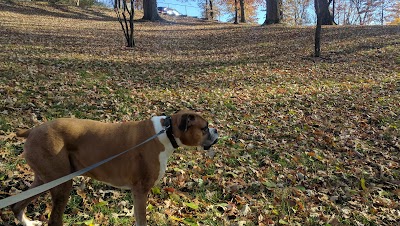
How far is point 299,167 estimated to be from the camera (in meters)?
6.31

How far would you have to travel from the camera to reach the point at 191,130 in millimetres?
3855

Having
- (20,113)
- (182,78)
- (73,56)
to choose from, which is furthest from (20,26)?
(20,113)

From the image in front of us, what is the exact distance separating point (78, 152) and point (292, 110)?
7.42 meters

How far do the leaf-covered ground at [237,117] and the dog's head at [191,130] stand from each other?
1194 millimetres

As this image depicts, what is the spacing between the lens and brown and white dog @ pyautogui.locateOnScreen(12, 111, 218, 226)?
3.31 meters

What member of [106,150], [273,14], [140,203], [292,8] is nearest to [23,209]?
[106,150]

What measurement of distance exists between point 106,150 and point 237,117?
18.5 ft

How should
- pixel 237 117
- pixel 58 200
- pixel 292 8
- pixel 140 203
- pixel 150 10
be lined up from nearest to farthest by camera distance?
pixel 58 200, pixel 140 203, pixel 237 117, pixel 150 10, pixel 292 8

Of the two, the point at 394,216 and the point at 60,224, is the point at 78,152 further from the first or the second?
the point at 394,216

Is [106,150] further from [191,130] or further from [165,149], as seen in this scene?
[191,130]

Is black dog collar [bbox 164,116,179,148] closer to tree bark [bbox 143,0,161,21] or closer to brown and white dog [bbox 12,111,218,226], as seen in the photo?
brown and white dog [bbox 12,111,218,226]

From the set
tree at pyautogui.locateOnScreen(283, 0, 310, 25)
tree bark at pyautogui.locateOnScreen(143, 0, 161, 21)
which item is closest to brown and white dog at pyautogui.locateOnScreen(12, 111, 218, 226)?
tree bark at pyautogui.locateOnScreen(143, 0, 161, 21)

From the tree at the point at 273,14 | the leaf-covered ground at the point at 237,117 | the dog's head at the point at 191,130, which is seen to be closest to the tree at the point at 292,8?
the tree at the point at 273,14

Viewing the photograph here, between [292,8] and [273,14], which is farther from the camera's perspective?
[292,8]
